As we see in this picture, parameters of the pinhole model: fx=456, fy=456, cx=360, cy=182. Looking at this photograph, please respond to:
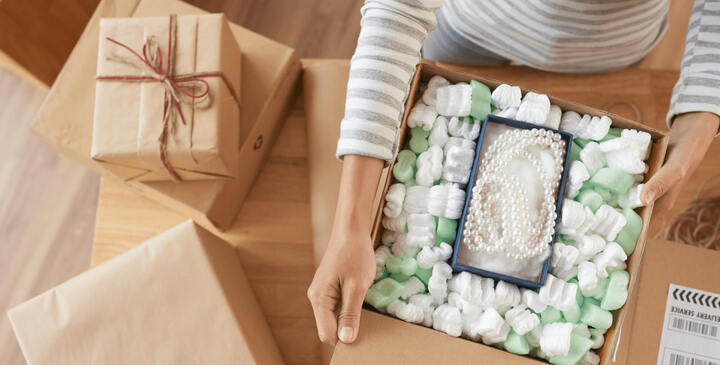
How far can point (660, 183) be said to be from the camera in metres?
0.55

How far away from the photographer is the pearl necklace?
1.80ft

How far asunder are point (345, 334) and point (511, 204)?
0.83ft

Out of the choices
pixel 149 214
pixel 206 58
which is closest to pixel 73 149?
pixel 149 214

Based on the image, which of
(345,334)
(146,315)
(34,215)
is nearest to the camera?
(345,334)

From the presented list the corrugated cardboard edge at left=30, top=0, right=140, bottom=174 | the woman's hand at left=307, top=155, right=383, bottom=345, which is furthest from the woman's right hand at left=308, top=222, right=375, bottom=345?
the corrugated cardboard edge at left=30, top=0, right=140, bottom=174

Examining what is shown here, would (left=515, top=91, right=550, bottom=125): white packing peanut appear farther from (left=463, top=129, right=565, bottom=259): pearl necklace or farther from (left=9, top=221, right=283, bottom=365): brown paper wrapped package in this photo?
(left=9, top=221, right=283, bottom=365): brown paper wrapped package

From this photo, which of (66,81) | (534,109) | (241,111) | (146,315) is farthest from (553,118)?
(66,81)

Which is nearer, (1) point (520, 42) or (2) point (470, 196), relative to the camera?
(2) point (470, 196)

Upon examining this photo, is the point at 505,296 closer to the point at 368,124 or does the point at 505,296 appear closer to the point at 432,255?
the point at 432,255

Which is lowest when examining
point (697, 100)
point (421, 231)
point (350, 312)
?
point (350, 312)

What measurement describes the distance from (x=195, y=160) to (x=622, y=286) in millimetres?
578

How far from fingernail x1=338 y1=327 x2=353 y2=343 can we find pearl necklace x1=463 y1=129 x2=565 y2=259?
0.18 meters

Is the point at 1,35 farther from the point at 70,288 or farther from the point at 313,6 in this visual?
the point at 313,6

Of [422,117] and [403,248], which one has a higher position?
[422,117]
